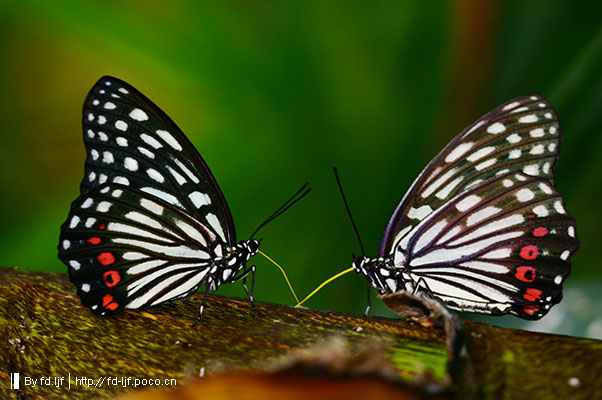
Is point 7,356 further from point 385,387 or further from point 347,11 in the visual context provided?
point 347,11

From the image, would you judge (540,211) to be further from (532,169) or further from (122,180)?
(122,180)

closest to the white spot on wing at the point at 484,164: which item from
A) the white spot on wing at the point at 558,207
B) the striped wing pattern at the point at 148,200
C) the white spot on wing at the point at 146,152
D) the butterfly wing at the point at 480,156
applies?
the butterfly wing at the point at 480,156

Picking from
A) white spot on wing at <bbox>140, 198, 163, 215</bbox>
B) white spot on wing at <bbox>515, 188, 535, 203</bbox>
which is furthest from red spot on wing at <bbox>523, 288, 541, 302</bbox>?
white spot on wing at <bbox>140, 198, 163, 215</bbox>

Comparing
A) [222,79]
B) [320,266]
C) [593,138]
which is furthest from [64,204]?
[593,138]

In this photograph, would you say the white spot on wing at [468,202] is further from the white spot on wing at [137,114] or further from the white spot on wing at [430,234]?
the white spot on wing at [137,114]

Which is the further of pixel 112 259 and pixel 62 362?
pixel 112 259

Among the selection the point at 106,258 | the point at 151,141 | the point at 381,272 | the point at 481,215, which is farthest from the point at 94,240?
the point at 481,215

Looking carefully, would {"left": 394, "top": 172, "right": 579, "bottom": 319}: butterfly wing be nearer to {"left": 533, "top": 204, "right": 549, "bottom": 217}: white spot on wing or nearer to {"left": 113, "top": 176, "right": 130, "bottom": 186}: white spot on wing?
{"left": 533, "top": 204, "right": 549, "bottom": 217}: white spot on wing
